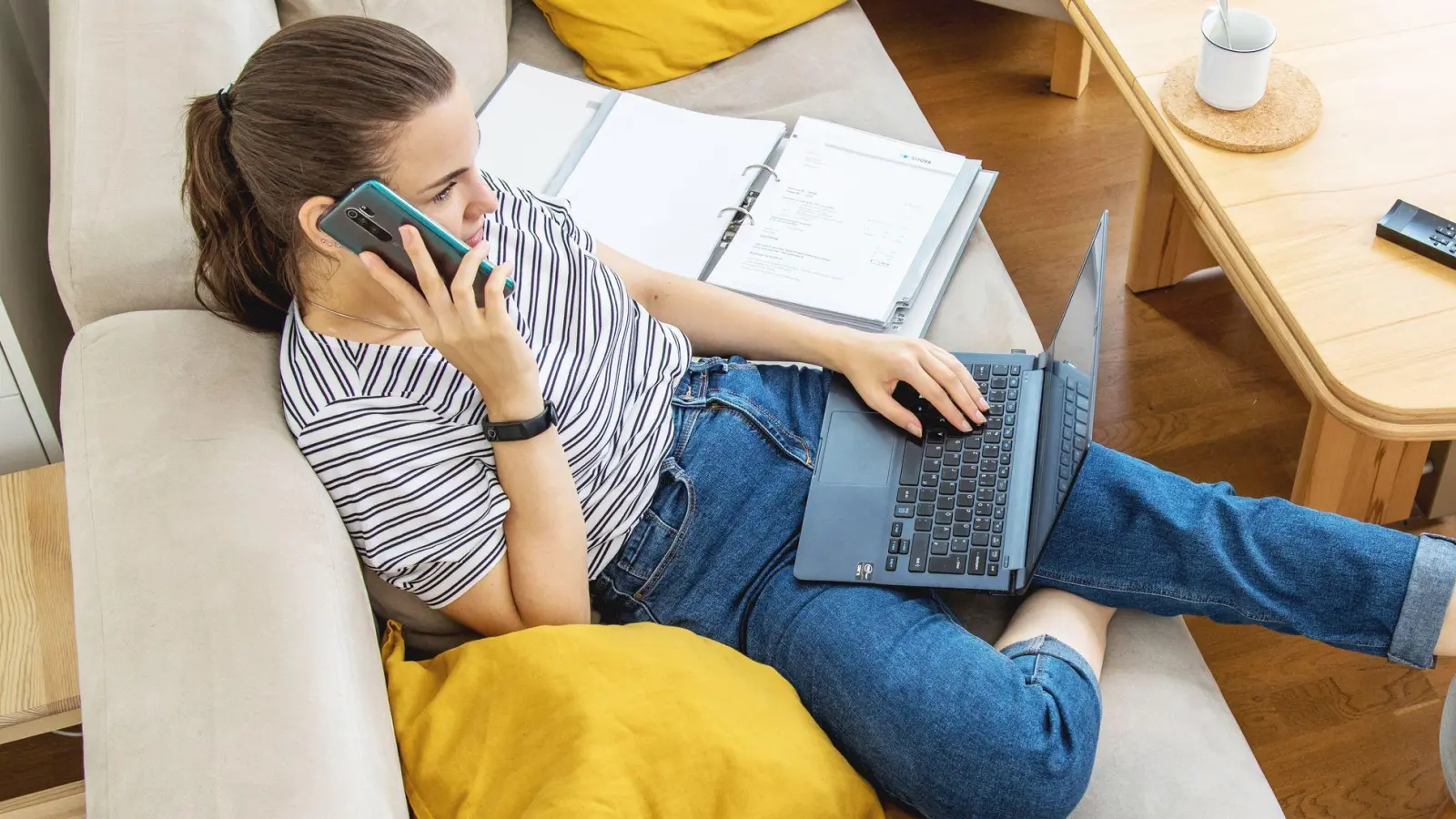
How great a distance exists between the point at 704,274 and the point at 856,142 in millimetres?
294

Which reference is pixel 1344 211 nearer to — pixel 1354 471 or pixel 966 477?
pixel 1354 471

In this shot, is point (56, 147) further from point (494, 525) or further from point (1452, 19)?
point (1452, 19)

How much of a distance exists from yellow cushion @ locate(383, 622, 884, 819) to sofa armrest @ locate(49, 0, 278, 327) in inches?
17.5

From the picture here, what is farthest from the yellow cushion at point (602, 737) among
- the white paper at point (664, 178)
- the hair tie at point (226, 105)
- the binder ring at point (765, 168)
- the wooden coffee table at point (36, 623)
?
the binder ring at point (765, 168)

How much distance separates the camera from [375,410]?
1.10m

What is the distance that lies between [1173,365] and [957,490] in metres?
0.89

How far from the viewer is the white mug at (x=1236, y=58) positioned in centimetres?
149

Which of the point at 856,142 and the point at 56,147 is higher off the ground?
the point at 56,147

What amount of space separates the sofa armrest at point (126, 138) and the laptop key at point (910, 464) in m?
0.71

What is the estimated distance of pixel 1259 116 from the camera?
152cm

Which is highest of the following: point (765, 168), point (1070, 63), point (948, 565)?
point (765, 168)

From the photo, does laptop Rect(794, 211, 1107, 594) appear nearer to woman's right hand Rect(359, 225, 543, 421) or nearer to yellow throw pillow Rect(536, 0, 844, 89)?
woman's right hand Rect(359, 225, 543, 421)

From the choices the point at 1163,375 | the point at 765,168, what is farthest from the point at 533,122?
the point at 1163,375

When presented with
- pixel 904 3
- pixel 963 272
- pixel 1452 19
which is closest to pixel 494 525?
pixel 963 272
